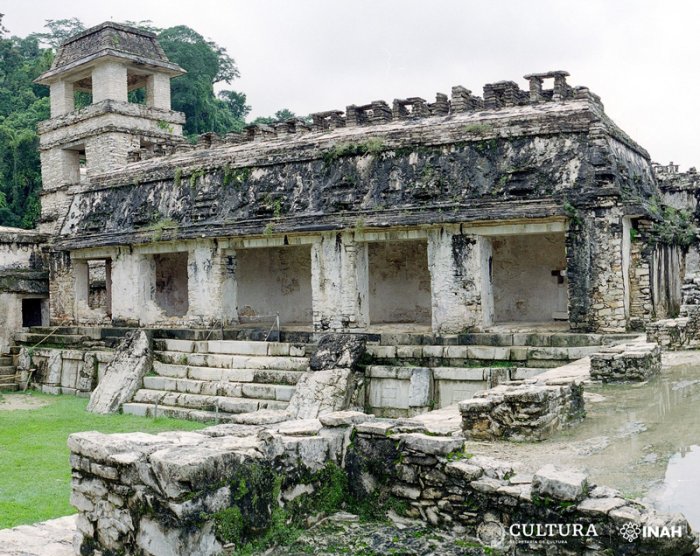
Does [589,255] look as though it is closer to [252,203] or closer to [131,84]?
[252,203]

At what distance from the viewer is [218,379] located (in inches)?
567

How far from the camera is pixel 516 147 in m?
13.7

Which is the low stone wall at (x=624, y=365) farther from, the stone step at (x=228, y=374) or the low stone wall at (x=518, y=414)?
the stone step at (x=228, y=374)

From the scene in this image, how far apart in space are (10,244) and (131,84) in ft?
32.3

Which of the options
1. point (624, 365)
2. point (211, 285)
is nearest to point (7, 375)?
point (211, 285)

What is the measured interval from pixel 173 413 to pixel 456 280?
218 inches

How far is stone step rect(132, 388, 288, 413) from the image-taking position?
13.3m

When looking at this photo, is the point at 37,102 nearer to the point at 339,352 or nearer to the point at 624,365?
the point at 339,352

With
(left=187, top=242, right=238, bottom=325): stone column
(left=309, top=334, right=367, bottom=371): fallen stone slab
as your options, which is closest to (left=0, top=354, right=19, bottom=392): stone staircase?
(left=187, top=242, right=238, bottom=325): stone column

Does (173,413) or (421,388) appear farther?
(173,413)

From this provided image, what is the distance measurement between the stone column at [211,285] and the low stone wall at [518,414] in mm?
9497

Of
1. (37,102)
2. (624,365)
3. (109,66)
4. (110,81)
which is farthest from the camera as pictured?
(37,102)

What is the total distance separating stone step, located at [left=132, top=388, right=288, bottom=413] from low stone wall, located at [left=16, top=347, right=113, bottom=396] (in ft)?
7.50

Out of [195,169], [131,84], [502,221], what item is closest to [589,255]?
[502,221]
